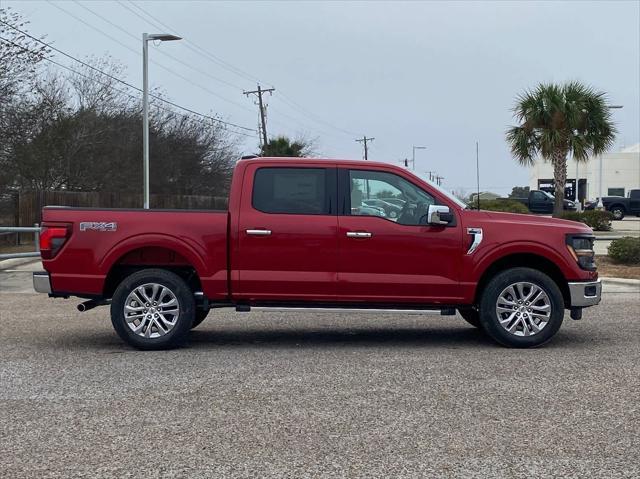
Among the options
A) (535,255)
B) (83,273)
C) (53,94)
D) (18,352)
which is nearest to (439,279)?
(535,255)

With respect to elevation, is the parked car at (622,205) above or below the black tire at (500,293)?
above

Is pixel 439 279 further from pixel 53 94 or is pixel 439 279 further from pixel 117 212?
pixel 53 94

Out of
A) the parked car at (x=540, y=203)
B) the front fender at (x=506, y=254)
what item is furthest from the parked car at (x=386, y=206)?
the parked car at (x=540, y=203)

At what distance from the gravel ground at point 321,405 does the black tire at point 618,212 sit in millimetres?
40603

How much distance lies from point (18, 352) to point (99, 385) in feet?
6.35

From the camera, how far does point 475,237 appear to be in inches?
313

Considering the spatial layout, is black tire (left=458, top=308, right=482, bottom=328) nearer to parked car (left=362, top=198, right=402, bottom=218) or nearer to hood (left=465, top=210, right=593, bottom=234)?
hood (left=465, top=210, right=593, bottom=234)

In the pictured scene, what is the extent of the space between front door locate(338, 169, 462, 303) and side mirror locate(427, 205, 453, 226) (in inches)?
3.2

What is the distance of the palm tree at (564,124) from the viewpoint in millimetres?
29344

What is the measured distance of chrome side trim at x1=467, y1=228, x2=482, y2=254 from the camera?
7938 mm

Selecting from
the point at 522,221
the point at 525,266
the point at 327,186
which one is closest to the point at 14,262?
the point at 327,186

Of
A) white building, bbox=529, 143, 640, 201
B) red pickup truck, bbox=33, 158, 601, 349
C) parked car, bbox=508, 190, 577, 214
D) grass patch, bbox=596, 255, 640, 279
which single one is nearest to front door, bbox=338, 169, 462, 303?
red pickup truck, bbox=33, 158, 601, 349

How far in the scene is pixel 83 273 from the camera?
7.99 m

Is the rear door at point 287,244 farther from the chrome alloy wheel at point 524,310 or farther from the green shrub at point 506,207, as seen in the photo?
the green shrub at point 506,207
